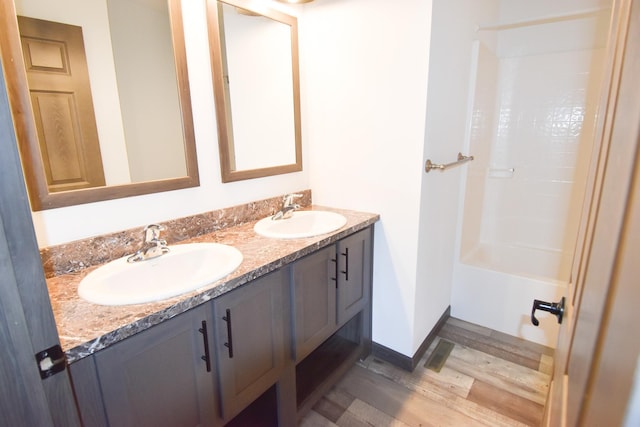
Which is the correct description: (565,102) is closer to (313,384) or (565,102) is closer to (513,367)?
(513,367)

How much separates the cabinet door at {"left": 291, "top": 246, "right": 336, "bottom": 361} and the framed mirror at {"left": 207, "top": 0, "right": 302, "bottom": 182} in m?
0.58

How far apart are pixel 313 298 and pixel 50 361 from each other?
3.39 feet

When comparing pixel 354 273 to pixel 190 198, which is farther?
pixel 354 273

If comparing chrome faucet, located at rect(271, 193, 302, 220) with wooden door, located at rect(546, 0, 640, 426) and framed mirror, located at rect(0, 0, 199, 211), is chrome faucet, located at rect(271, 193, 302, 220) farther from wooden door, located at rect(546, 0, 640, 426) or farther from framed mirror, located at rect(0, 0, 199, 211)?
wooden door, located at rect(546, 0, 640, 426)

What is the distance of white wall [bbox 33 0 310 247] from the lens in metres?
1.12

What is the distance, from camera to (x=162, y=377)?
93 centimetres

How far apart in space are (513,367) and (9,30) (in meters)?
2.60

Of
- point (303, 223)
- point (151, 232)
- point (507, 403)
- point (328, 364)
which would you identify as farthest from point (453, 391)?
point (151, 232)

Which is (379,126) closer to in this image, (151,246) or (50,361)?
(151,246)

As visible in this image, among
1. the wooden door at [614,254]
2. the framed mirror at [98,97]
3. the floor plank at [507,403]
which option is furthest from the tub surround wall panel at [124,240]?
the floor plank at [507,403]

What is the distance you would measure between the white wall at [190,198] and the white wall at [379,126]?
1.72 feet

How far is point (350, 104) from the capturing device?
1779 mm

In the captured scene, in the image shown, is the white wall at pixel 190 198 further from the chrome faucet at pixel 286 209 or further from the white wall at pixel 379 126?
the white wall at pixel 379 126

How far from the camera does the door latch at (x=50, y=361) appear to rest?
0.51 meters
